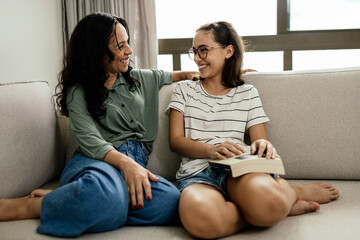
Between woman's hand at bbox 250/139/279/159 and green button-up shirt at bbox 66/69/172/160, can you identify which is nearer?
woman's hand at bbox 250/139/279/159

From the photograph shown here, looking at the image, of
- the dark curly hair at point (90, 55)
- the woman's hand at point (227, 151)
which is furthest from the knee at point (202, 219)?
the dark curly hair at point (90, 55)

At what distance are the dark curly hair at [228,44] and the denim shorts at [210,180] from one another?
17.1 inches

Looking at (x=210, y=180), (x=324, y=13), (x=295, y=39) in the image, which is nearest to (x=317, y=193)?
(x=210, y=180)

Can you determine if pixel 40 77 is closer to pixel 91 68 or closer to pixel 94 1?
pixel 94 1

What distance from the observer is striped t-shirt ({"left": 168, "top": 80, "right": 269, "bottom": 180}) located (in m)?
1.59

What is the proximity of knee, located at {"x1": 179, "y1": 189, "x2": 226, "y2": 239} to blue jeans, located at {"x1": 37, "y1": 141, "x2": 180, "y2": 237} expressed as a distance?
11 cm

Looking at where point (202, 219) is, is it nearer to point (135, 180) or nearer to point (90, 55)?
point (135, 180)

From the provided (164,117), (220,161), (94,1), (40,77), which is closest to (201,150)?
(220,161)

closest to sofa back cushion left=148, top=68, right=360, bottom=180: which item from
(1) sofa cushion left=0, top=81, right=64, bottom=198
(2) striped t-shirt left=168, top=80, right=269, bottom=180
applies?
(2) striped t-shirt left=168, top=80, right=269, bottom=180

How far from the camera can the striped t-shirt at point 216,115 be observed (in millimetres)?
1587

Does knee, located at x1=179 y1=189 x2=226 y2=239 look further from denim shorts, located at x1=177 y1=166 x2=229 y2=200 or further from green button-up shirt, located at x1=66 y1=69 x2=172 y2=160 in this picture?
green button-up shirt, located at x1=66 y1=69 x2=172 y2=160

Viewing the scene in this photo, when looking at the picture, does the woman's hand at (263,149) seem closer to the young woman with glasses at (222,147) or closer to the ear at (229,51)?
the young woman with glasses at (222,147)

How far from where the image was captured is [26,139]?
154 centimetres

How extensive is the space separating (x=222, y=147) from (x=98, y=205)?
1.58 ft
